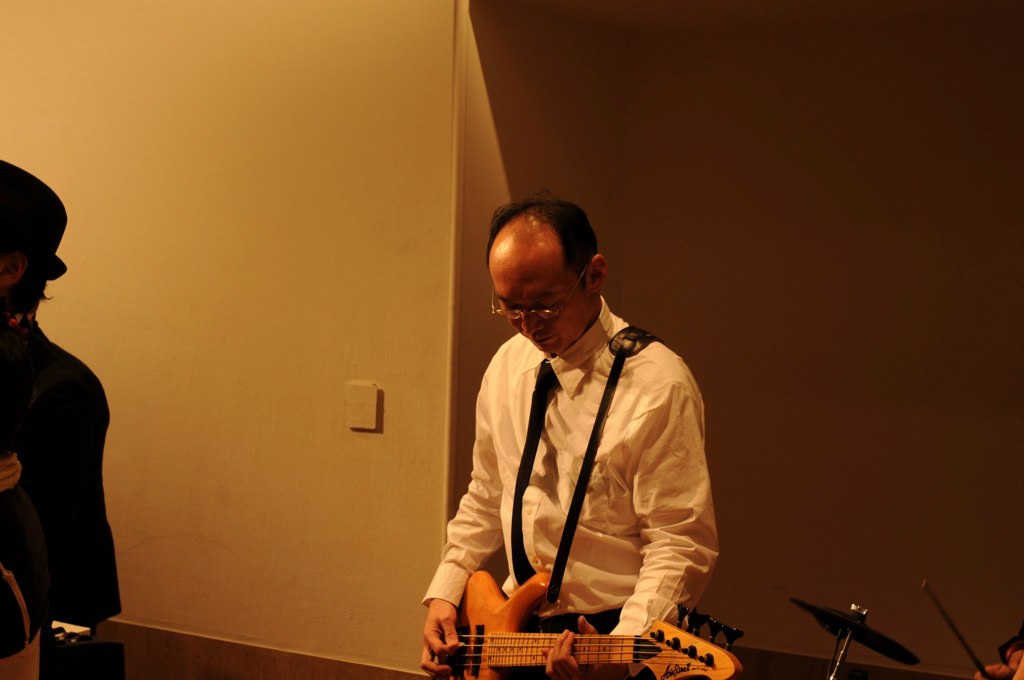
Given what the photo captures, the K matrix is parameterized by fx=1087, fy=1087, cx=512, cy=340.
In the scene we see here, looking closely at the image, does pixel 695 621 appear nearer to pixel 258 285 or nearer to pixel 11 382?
pixel 11 382

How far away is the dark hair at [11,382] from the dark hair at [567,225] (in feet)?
3.29

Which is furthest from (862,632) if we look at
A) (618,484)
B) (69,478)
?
(69,478)

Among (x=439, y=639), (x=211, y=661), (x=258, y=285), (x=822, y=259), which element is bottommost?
(x=211, y=661)

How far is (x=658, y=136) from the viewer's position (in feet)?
13.2

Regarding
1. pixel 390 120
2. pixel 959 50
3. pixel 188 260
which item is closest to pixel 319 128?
pixel 390 120

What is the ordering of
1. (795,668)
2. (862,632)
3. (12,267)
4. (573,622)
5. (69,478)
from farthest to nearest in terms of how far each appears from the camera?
(795,668) < (69,478) < (12,267) < (573,622) < (862,632)

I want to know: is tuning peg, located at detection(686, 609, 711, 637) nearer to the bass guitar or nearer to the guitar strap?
the bass guitar

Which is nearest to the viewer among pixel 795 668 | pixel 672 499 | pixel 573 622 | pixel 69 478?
pixel 672 499

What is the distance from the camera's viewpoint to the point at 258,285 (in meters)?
3.92

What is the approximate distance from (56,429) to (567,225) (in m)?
1.42

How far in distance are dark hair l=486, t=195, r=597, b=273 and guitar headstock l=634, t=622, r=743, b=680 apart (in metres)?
0.79

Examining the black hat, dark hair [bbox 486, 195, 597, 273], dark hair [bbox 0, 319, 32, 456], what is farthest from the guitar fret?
the black hat

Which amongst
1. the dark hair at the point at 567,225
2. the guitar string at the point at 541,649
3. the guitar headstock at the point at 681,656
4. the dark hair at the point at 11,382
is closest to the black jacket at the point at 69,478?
the dark hair at the point at 11,382

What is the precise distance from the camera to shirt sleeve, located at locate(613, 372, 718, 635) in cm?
218
